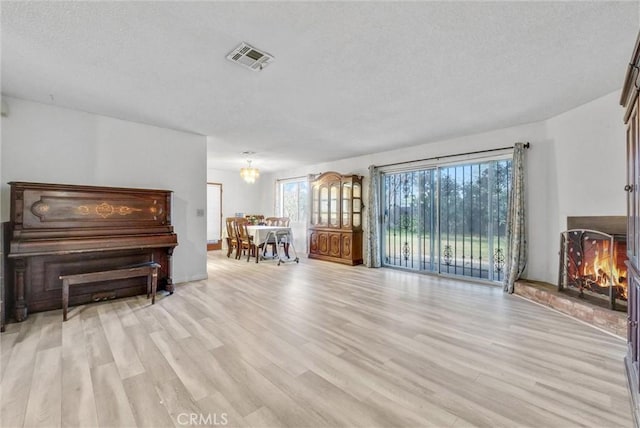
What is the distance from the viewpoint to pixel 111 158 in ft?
12.5

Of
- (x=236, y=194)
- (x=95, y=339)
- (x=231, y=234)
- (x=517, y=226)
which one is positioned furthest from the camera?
(x=236, y=194)

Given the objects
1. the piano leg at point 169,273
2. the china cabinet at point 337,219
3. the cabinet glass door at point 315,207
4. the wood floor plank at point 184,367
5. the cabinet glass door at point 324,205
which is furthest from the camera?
the cabinet glass door at point 315,207

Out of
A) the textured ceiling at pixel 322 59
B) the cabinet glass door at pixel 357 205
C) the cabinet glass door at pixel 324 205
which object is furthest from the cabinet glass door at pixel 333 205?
the textured ceiling at pixel 322 59

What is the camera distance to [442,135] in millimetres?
4605

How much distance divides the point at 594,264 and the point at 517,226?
0.96 m

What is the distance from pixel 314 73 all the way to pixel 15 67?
2.70 metres

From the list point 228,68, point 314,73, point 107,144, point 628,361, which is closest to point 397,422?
point 628,361

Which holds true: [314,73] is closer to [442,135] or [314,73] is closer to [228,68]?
[228,68]

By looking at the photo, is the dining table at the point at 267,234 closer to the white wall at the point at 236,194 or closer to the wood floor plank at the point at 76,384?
the white wall at the point at 236,194

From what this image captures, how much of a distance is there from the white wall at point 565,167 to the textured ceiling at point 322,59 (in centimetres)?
26

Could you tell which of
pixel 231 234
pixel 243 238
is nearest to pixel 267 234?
pixel 243 238

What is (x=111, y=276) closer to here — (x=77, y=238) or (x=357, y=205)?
(x=77, y=238)

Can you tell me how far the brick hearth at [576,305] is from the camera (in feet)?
8.63

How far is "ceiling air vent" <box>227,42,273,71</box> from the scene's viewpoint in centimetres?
220
